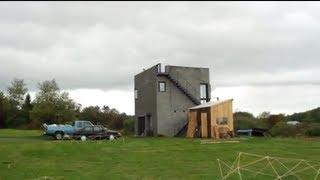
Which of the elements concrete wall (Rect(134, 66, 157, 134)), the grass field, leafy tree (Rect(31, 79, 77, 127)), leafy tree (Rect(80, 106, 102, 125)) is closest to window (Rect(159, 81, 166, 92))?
concrete wall (Rect(134, 66, 157, 134))

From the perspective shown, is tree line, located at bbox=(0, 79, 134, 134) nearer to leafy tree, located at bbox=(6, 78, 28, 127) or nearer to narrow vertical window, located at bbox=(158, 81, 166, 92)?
leafy tree, located at bbox=(6, 78, 28, 127)

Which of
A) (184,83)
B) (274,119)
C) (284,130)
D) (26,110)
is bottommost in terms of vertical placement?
(284,130)

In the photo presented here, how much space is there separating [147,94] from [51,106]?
1919 centimetres

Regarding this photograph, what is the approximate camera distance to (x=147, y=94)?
52.9 meters

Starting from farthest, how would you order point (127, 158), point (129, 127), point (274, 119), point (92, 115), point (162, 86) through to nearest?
point (92, 115), point (274, 119), point (129, 127), point (162, 86), point (127, 158)

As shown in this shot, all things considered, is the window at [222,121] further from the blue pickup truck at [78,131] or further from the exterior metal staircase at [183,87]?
the blue pickup truck at [78,131]

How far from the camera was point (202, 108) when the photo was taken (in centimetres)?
4638

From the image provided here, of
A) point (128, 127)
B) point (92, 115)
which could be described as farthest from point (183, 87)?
point (92, 115)

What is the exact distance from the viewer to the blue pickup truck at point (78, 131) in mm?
41438

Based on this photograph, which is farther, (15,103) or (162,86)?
(15,103)

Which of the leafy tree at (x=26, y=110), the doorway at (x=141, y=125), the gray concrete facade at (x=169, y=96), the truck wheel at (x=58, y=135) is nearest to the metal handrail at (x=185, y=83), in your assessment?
the gray concrete facade at (x=169, y=96)

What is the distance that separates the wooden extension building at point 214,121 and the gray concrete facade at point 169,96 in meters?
3.76

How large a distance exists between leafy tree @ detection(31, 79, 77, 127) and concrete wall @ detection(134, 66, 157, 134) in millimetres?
13789

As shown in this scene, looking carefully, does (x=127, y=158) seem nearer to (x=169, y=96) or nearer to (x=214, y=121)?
(x=214, y=121)
